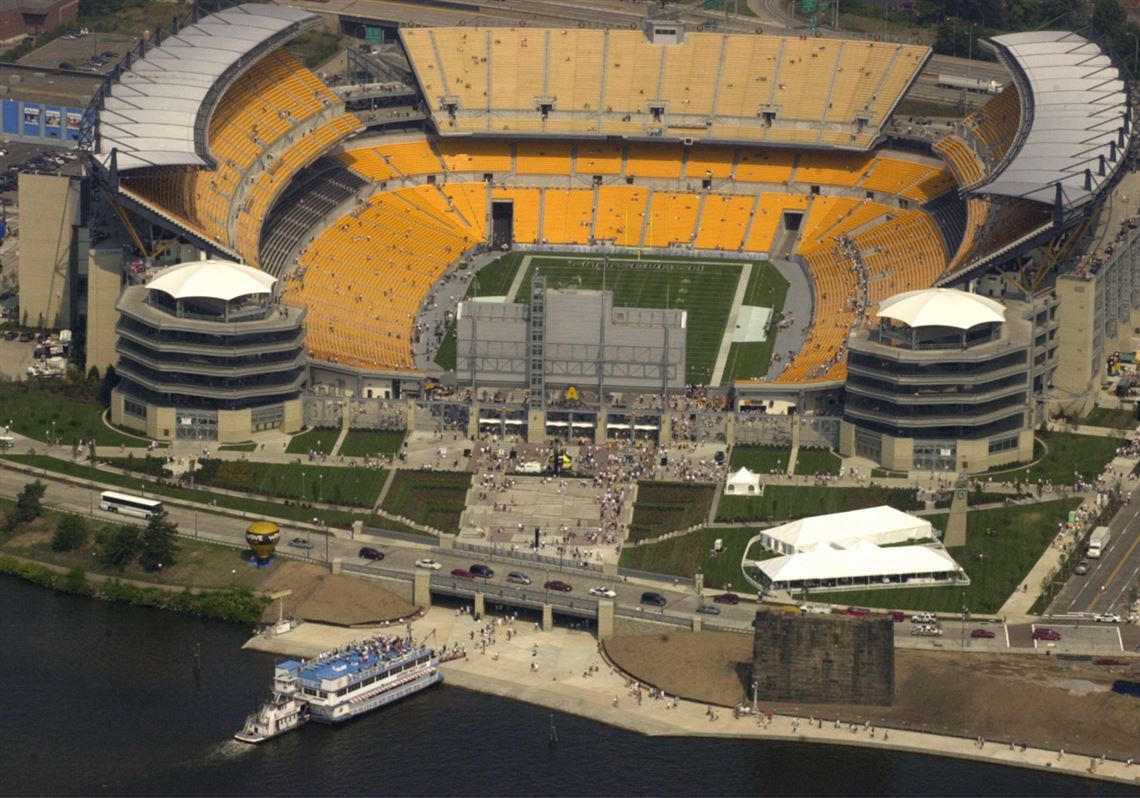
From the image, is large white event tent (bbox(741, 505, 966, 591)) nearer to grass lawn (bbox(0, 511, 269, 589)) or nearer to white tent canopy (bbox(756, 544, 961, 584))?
white tent canopy (bbox(756, 544, 961, 584))

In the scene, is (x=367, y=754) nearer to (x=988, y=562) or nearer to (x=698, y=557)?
(x=698, y=557)

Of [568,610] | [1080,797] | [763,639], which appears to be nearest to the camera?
[1080,797]

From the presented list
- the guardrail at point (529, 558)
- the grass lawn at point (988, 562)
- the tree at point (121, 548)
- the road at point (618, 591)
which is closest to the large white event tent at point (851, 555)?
the grass lawn at point (988, 562)

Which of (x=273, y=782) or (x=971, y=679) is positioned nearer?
(x=273, y=782)

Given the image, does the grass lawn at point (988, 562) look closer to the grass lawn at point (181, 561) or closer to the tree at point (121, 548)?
the grass lawn at point (181, 561)

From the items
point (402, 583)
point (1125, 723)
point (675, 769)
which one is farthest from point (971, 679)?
point (402, 583)

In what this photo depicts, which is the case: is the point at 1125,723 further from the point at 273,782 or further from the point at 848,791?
the point at 273,782

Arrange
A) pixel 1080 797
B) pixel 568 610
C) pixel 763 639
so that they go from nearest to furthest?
pixel 1080 797 → pixel 763 639 → pixel 568 610

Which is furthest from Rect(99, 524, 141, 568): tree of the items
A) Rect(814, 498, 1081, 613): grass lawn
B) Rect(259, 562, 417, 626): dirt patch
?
Rect(814, 498, 1081, 613): grass lawn
